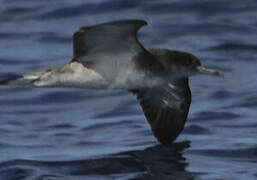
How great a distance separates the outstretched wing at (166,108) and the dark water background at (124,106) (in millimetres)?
169

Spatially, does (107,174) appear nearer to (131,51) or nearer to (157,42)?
(131,51)

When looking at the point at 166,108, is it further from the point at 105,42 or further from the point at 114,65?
the point at 105,42

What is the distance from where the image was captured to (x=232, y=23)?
1573cm

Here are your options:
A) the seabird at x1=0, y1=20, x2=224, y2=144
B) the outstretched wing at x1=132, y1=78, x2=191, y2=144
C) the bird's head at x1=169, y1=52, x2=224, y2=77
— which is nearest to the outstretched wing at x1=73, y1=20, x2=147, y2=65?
the seabird at x1=0, y1=20, x2=224, y2=144

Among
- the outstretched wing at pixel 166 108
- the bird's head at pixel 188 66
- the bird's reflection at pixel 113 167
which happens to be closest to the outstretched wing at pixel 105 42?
the bird's head at pixel 188 66

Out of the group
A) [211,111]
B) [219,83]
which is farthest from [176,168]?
[219,83]

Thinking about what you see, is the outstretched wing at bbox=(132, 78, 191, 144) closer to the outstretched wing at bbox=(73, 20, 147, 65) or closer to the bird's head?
the bird's head

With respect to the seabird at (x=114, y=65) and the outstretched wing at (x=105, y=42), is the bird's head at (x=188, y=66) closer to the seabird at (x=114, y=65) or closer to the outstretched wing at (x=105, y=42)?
the seabird at (x=114, y=65)

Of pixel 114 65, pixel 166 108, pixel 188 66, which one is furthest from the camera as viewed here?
pixel 166 108

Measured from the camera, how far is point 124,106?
12758 mm

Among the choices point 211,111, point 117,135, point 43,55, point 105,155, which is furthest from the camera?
point 43,55

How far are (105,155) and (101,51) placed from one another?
1342 millimetres

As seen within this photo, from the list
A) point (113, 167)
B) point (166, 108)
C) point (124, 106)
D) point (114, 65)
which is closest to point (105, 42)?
point (114, 65)

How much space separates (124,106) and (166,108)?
7.30ft
